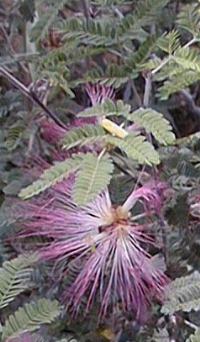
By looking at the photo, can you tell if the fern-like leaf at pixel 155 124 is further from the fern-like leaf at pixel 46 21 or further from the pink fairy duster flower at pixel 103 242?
the fern-like leaf at pixel 46 21

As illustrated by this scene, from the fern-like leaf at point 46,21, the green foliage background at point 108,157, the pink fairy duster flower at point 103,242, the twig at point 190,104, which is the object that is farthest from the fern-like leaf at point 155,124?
the twig at point 190,104

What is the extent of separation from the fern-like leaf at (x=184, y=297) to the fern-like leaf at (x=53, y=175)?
0.27 metres

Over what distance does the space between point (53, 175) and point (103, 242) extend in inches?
5.6

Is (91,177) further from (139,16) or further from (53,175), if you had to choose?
(139,16)

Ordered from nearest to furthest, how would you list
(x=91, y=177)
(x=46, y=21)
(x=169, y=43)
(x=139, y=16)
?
(x=91, y=177), (x=169, y=43), (x=139, y=16), (x=46, y=21)

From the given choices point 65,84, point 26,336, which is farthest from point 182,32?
point 26,336

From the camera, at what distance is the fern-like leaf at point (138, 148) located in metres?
1.41

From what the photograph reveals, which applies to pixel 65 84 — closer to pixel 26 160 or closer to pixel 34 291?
pixel 26 160

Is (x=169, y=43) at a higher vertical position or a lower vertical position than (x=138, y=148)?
higher

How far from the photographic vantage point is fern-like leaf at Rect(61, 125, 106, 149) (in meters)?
1.47

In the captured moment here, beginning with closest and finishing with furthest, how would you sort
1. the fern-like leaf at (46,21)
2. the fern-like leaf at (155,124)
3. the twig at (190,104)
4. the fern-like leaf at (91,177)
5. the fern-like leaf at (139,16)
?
the fern-like leaf at (91,177) → the fern-like leaf at (155,124) → the fern-like leaf at (139,16) → the fern-like leaf at (46,21) → the twig at (190,104)

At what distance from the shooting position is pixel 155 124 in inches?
58.7

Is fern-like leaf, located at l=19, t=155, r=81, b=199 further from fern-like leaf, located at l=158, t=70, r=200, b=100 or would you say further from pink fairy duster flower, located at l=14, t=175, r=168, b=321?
fern-like leaf, located at l=158, t=70, r=200, b=100

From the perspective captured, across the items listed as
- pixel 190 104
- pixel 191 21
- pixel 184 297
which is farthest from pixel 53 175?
pixel 190 104
